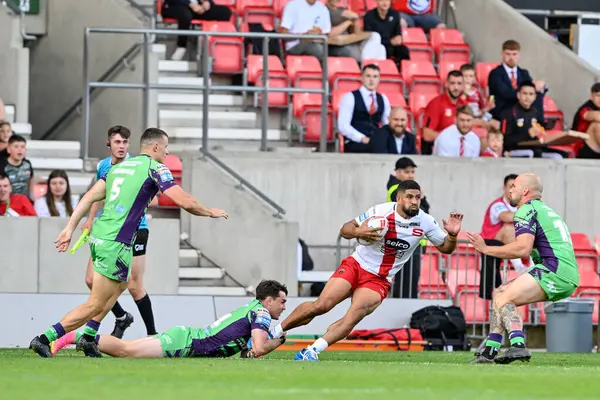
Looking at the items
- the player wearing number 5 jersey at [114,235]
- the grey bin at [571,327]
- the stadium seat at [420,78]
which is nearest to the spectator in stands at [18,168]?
Result: the player wearing number 5 jersey at [114,235]

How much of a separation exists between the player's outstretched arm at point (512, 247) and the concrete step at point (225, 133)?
859 cm

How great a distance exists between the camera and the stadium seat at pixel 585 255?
21.1 metres

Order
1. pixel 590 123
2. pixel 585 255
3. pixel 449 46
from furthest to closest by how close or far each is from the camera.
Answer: pixel 449 46, pixel 590 123, pixel 585 255

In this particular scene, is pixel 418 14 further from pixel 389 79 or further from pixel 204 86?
pixel 204 86

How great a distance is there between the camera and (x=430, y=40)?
2523 cm

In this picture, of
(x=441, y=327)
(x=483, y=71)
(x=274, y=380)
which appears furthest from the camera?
(x=483, y=71)

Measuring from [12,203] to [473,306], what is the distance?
574 cm

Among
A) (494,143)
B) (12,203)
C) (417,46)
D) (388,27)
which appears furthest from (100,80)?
(494,143)

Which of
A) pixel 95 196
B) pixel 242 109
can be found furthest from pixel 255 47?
pixel 95 196

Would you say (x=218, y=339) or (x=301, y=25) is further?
(x=301, y=25)

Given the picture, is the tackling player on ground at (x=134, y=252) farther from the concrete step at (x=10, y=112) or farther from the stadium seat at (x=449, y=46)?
the stadium seat at (x=449, y=46)

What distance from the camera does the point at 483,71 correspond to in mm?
24484

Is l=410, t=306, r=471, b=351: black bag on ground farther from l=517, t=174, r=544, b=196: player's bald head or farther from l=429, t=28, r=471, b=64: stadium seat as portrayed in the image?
l=429, t=28, r=471, b=64: stadium seat

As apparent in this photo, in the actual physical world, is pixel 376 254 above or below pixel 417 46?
below
